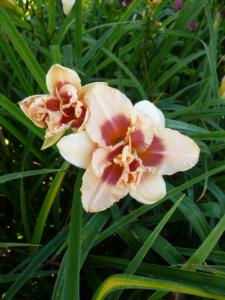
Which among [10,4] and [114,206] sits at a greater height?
[10,4]

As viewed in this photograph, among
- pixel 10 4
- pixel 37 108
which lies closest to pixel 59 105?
pixel 37 108

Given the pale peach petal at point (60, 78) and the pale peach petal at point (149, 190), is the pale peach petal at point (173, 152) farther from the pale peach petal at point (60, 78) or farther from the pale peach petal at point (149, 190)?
the pale peach petal at point (60, 78)

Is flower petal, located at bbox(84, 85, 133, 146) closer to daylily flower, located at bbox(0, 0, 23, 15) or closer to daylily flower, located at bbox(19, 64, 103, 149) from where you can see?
daylily flower, located at bbox(19, 64, 103, 149)

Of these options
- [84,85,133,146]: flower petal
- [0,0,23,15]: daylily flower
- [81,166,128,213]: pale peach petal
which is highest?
[0,0,23,15]: daylily flower

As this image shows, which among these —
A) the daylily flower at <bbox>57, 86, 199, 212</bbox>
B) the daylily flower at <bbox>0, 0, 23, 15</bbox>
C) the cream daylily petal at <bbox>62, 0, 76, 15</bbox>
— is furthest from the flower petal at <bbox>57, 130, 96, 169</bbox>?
the cream daylily petal at <bbox>62, 0, 76, 15</bbox>

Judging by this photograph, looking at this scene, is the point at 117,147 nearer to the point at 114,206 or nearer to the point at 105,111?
the point at 105,111

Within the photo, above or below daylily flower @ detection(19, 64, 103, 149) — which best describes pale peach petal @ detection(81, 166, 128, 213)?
below

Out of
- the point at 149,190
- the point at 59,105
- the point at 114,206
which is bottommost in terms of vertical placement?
the point at 114,206
